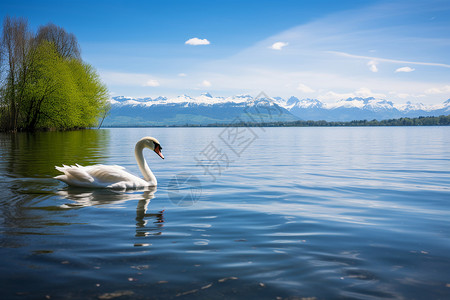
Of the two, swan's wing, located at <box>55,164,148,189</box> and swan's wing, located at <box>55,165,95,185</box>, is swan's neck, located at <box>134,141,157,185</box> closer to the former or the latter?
swan's wing, located at <box>55,164,148,189</box>

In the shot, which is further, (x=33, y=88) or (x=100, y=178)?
(x=33, y=88)

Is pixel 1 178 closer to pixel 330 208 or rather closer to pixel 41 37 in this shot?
pixel 330 208

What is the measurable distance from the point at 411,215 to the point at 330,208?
182 centimetres

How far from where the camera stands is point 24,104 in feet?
203

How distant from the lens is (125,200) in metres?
9.91

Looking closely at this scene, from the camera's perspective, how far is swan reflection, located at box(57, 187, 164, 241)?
7167mm

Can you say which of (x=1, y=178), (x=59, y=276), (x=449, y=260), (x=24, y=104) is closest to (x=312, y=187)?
(x=449, y=260)

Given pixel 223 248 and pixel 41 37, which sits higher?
pixel 41 37

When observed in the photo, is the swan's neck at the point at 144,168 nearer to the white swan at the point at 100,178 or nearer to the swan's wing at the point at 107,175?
the white swan at the point at 100,178

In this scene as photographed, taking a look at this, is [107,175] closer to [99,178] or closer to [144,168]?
[99,178]

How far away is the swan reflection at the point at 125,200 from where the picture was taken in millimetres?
7167

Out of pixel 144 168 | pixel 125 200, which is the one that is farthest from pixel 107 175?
pixel 125 200

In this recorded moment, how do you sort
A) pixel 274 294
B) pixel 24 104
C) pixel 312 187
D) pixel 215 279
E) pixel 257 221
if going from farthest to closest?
pixel 24 104, pixel 312 187, pixel 257 221, pixel 215 279, pixel 274 294

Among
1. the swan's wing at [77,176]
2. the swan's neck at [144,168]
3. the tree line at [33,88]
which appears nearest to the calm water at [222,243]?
the swan's wing at [77,176]
